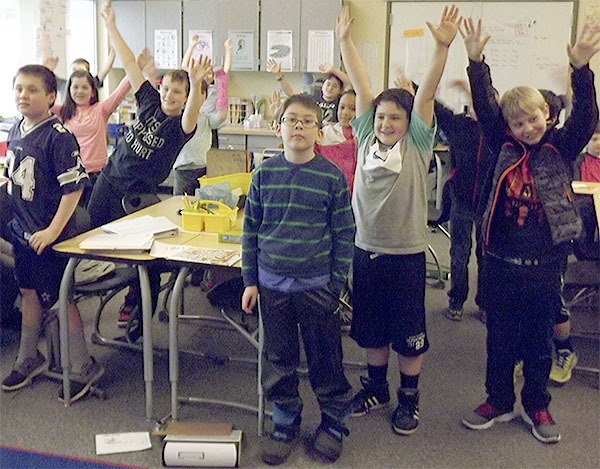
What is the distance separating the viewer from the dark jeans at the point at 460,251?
3600 mm

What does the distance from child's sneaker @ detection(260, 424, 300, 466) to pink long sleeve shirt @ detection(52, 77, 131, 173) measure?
7.22 ft

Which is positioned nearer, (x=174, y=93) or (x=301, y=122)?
(x=301, y=122)

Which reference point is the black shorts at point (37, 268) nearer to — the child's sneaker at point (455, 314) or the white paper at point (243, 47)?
the child's sneaker at point (455, 314)

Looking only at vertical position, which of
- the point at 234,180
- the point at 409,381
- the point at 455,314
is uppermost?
the point at 234,180

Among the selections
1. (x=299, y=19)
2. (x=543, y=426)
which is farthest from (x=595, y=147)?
(x=299, y=19)

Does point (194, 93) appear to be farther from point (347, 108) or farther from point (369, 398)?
point (369, 398)

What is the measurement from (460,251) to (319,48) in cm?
346

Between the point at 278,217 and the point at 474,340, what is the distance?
1.72 metres

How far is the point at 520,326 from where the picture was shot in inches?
95.0

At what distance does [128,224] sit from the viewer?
275 centimetres

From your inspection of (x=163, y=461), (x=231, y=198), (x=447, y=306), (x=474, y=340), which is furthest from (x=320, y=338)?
(x=447, y=306)

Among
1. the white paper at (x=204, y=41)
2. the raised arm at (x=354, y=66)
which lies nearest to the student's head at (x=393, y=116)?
the raised arm at (x=354, y=66)

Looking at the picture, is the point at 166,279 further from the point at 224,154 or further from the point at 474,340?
the point at 474,340

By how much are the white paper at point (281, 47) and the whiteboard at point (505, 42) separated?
40.5 inches
